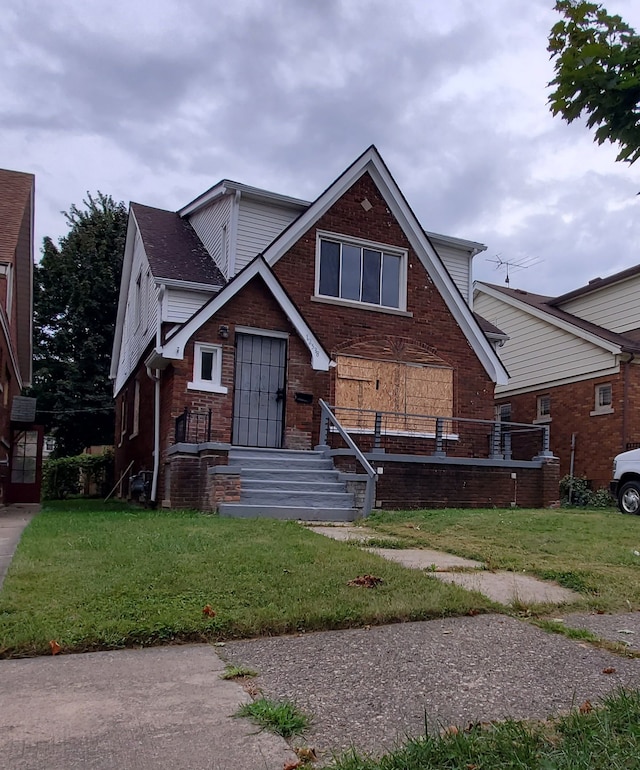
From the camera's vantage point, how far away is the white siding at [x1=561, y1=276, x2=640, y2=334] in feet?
68.5

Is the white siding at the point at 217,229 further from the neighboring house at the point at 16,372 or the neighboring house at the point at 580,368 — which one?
the neighboring house at the point at 580,368

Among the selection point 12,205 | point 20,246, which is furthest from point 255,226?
point 20,246

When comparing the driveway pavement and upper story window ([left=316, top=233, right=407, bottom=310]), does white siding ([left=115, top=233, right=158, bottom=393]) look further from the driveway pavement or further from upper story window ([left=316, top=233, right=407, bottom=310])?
the driveway pavement

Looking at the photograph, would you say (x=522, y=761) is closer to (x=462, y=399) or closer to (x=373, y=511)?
(x=373, y=511)

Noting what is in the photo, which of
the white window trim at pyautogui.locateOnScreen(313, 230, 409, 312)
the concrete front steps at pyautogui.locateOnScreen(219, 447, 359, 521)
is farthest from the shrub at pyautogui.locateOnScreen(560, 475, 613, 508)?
the concrete front steps at pyautogui.locateOnScreen(219, 447, 359, 521)

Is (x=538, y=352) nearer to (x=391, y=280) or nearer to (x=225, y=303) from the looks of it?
Answer: (x=391, y=280)

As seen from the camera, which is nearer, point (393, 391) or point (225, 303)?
point (225, 303)

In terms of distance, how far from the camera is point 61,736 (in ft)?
10.1

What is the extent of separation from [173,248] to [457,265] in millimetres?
7540

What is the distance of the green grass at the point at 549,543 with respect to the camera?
6559mm

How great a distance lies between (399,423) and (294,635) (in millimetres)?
11860

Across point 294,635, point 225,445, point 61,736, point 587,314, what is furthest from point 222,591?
point 587,314

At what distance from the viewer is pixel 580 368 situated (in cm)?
2059

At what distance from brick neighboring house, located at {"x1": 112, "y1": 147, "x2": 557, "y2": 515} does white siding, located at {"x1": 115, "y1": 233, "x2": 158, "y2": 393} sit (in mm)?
164
